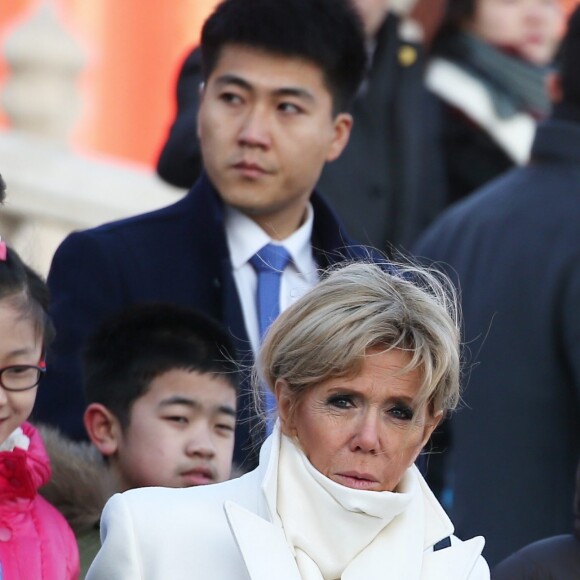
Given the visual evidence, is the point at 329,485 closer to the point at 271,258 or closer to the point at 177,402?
the point at 177,402

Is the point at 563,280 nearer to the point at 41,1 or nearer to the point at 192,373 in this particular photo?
the point at 192,373

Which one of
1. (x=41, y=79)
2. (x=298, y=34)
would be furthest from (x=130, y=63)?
(x=298, y=34)

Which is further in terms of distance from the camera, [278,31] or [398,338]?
[278,31]

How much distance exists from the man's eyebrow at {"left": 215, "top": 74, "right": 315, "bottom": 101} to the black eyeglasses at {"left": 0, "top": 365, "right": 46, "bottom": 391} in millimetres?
1418

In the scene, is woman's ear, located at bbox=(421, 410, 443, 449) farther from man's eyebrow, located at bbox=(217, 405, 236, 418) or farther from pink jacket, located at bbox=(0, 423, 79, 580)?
man's eyebrow, located at bbox=(217, 405, 236, 418)

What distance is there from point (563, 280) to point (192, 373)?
137cm

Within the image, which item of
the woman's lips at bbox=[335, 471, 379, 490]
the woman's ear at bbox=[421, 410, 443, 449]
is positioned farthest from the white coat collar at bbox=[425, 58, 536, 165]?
the woman's lips at bbox=[335, 471, 379, 490]

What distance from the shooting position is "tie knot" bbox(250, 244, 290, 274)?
5.56m

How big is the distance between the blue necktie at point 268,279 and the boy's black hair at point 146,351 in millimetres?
179

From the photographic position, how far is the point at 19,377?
4.53 metres

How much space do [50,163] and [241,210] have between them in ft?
14.3

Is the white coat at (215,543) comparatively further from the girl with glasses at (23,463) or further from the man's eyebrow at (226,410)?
the man's eyebrow at (226,410)

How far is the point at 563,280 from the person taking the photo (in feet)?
20.2

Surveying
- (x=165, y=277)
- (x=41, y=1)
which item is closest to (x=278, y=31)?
(x=165, y=277)
